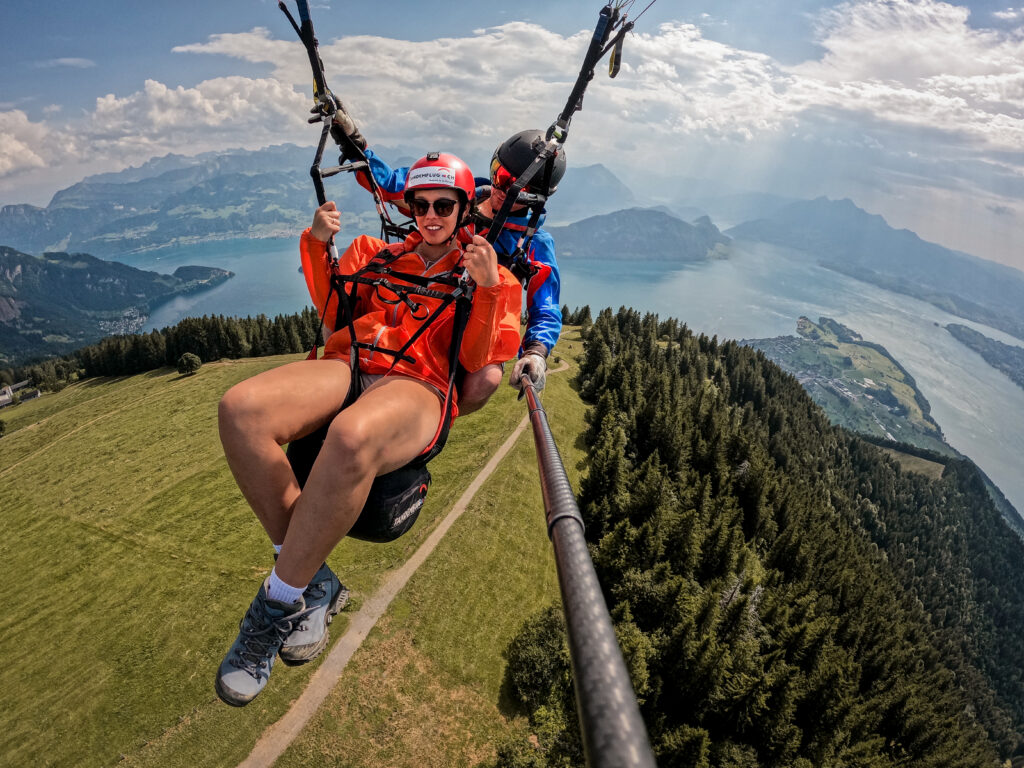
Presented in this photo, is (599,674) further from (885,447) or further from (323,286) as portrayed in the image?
(885,447)

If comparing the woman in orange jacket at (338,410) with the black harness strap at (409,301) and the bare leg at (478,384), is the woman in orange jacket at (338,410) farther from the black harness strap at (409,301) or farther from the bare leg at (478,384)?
the bare leg at (478,384)

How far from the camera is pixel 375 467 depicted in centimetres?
440

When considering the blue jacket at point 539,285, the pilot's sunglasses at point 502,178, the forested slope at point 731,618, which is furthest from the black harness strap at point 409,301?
the forested slope at point 731,618

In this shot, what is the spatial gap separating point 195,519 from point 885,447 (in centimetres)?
20807

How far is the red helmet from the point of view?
18.9 feet

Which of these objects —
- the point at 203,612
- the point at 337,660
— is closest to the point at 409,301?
the point at 337,660

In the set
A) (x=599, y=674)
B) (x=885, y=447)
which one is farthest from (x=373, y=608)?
(x=885, y=447)

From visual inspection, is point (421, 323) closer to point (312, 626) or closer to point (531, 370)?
point (531, 370)

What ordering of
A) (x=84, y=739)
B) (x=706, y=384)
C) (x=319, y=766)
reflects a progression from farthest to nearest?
1. (x=706, y=384)
2. (x=84, y=739)
3. (x=319, y=766)

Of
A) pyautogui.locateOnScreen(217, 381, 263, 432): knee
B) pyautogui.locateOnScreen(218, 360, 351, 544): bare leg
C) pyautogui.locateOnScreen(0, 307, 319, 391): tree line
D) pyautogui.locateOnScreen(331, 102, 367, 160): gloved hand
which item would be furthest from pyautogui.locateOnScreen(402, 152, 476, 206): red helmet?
pyautogui.locateOnScreen(0, 307, 319, 391): tree line

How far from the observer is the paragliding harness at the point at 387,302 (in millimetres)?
5168

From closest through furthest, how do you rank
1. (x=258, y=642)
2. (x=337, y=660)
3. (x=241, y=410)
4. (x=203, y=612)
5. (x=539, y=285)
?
(x=241, y=410)
(x=258, y=642)
(x=539, y=285)
(x=337, y=660)
(x=203, y=612)

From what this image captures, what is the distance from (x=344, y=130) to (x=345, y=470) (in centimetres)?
502

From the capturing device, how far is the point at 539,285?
708 cm
